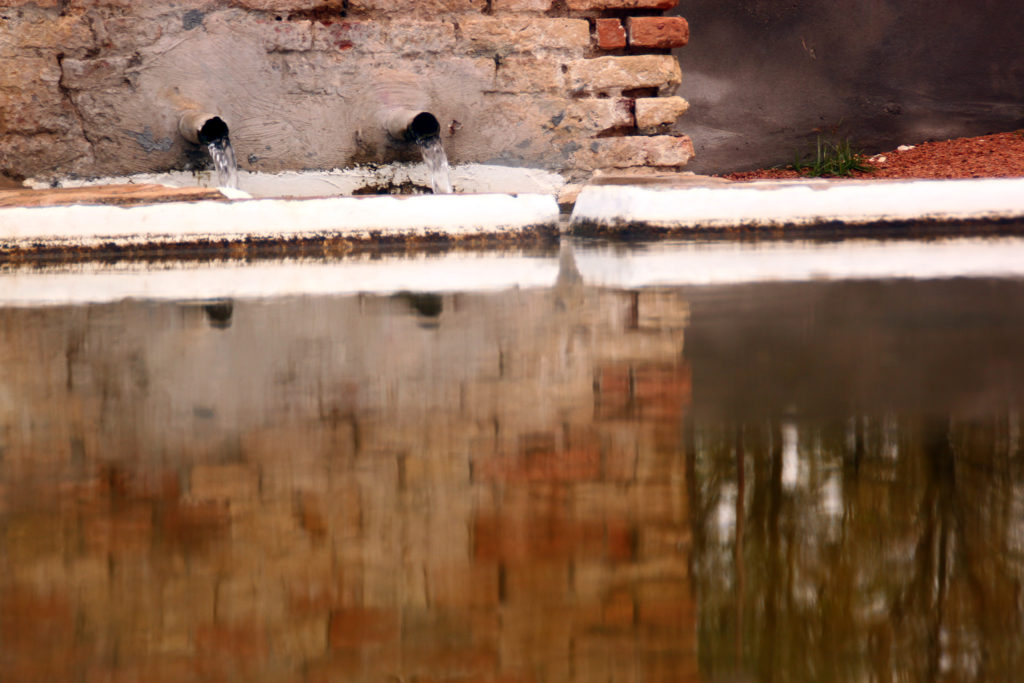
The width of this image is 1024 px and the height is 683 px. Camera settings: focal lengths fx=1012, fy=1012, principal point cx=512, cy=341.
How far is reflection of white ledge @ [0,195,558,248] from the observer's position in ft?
9.05

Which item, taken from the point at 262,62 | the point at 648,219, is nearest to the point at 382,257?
the point at 648,219

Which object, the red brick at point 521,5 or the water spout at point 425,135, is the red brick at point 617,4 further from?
the water spout at point 425,135

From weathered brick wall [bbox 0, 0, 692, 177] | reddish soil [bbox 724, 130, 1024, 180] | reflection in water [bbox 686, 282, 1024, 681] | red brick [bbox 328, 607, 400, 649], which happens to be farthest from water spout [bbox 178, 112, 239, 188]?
reddish soil [bbox 724, 130, 1024, 180]

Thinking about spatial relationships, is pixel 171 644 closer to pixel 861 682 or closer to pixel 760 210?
pixel 861 682

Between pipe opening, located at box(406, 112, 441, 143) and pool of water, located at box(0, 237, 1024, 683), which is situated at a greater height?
pipe opening, located at box(406, 112, 441, 143)

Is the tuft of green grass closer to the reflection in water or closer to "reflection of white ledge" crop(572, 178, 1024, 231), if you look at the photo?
"reflection of white ledge" crop(572, 178, 1024, 231)

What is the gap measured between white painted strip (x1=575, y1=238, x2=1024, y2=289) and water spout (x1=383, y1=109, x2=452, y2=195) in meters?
1.01

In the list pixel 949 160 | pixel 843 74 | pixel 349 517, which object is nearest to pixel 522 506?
pixel 349 517

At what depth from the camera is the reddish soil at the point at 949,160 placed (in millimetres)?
5508

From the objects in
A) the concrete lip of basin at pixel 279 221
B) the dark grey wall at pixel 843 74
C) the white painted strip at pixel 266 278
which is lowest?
the white painted strip at pixel 266 278

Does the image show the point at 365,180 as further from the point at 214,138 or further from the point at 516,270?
the point at 516,270

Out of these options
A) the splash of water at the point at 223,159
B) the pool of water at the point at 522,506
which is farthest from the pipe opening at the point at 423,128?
the pool of water at the point at 522,506

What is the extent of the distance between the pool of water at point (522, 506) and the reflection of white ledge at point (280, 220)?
4.53 feet

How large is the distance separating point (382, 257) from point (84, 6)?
177cm
